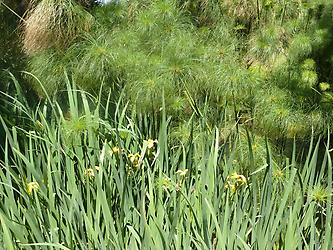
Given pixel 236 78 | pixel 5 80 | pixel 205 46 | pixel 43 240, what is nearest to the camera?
pixel 43 240

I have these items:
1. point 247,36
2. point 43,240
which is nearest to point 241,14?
point 247,36

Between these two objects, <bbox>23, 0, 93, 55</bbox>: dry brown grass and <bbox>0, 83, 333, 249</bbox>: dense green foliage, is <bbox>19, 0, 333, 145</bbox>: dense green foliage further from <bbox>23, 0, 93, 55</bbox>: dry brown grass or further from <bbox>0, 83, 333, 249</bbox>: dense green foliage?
<bbox>0, 83, 333, 249</bbox>: dense green foliage

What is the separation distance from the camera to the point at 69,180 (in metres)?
1.10

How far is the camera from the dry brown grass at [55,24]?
87.4 inches

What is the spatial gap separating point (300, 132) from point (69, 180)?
1192 millimetres

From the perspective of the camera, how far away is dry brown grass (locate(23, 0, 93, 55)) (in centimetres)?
222

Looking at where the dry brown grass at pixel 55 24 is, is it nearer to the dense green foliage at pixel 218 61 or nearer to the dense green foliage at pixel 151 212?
the dense green foliage at pixel 218 61

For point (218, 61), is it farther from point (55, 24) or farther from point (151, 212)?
point (151, 212)

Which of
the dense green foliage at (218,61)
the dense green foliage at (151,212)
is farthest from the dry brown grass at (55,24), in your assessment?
the dense green foliage at (151,212)

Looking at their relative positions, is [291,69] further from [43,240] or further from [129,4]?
[43,240]

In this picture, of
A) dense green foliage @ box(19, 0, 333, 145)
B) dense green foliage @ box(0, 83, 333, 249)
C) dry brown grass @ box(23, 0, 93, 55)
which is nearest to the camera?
dense green foliage @ box(0, 83, 333, 249)

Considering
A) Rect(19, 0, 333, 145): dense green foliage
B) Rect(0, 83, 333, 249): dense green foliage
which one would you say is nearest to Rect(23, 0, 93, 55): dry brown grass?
Rect(19, 0, 333, 145): dense green foliage

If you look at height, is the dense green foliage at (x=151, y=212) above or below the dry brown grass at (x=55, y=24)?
below

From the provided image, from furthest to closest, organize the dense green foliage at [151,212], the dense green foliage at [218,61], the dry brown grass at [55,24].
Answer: the dry brown grass at [55,24] → the dense green foliage at [218,61] → the dense green foliage at [151,212]
